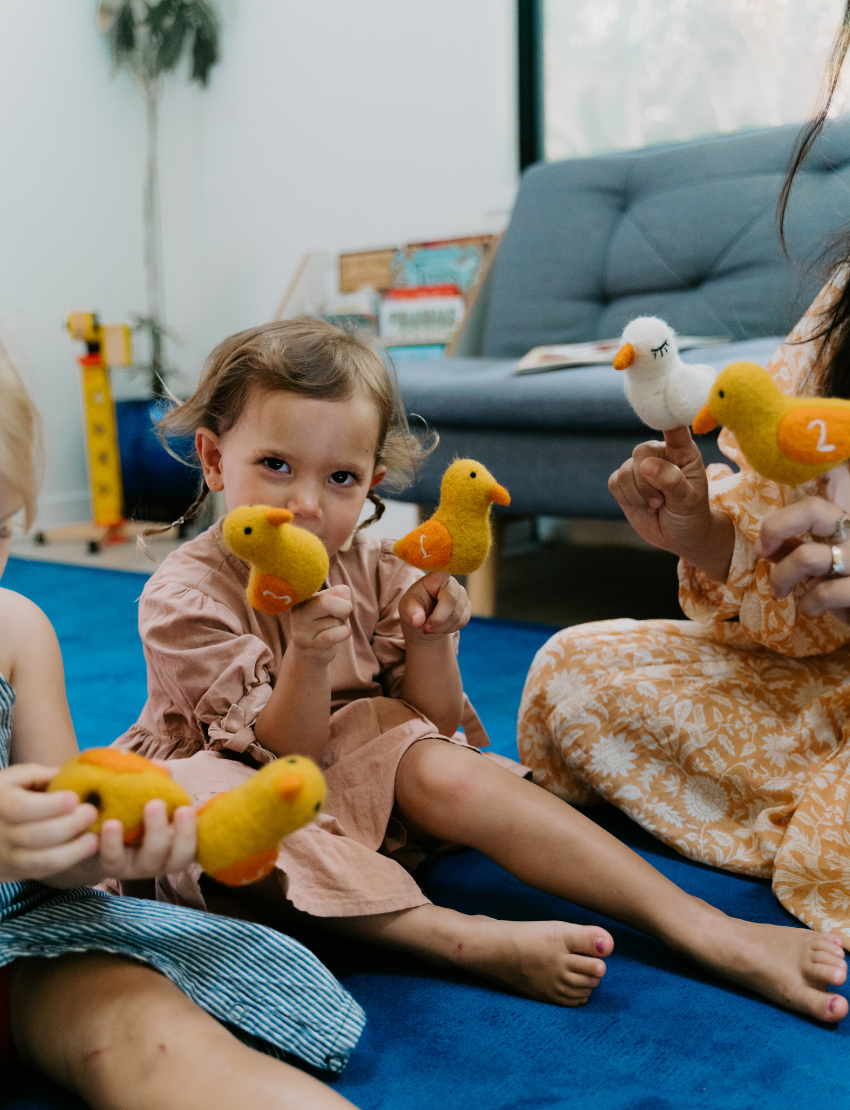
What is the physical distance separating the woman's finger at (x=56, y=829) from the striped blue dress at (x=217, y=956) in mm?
136

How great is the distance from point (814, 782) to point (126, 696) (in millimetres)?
961

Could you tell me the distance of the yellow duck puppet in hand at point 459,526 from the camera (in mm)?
737

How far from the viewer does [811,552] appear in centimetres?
69

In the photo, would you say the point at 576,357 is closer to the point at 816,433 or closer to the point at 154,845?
the point at 816,433

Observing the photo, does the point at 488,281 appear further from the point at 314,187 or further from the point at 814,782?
the point at 814,782

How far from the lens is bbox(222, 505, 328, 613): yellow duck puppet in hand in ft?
1.94

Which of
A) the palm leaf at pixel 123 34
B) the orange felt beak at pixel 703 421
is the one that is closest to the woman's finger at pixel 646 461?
the orange felt beak at pixel 703 421

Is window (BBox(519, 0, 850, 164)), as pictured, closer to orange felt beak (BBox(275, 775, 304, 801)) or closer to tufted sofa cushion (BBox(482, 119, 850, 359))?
tufted sofa cushion (BBox(482, 119, 850, 359))

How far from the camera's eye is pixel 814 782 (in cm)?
83

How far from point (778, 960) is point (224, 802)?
44cm

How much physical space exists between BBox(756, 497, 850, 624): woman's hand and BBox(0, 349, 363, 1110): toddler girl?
419 millimetres

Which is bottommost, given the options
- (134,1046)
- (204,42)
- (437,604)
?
(134,1046)

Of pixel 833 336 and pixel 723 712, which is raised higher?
pixel 833 336

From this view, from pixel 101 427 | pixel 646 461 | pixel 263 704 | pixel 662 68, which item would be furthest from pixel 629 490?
pixel 101 427
